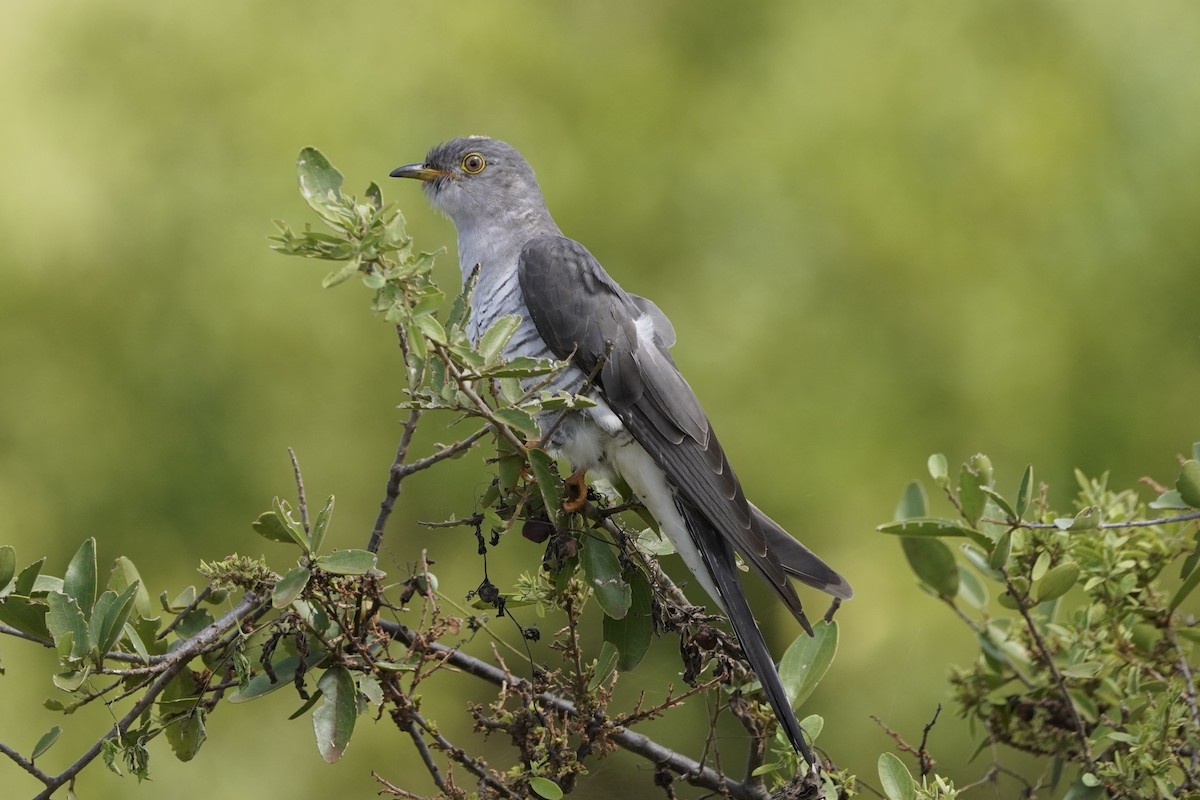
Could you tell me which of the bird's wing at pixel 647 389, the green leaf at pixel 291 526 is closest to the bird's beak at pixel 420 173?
the bird's wing at pixel 647 389

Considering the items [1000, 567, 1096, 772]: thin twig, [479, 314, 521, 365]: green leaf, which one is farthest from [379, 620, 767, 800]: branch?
[1000, 567, 1096, 772]: thin twig

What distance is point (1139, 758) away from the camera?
158cm

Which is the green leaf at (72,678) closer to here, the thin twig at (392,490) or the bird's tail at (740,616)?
the thin twig at (392,490)

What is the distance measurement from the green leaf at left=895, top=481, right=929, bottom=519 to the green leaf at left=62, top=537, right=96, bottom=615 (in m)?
1.34

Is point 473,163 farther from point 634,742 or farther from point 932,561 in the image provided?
point 634,742

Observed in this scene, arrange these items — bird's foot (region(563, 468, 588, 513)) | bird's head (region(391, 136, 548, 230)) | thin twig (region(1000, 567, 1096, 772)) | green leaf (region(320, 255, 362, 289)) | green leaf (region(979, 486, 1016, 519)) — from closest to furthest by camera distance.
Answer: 1. green leaf (region(320, 255, 362, 289))
2. green leaf (region(979, 486, 1016, 519))
3. thin twig (region(1000, 567, 1096, 772))
4. bird's foot (region(563, 468, 588, 513))
5. bird's head (region(391, 136, 548, 230))

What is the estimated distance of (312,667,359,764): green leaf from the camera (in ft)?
4.76

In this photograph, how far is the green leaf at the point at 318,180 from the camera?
4.34 ft

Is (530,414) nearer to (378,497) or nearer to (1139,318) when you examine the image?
(378,497)

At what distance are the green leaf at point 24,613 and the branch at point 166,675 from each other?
23cm

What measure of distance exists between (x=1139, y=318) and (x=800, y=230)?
1.08 meters

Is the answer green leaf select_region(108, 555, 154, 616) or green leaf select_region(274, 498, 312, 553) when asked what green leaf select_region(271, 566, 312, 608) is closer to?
green leaf select_region(274, 498, 312, 553)

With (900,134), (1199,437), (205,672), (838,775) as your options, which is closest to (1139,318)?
(1199,437)

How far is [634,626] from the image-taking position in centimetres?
176
